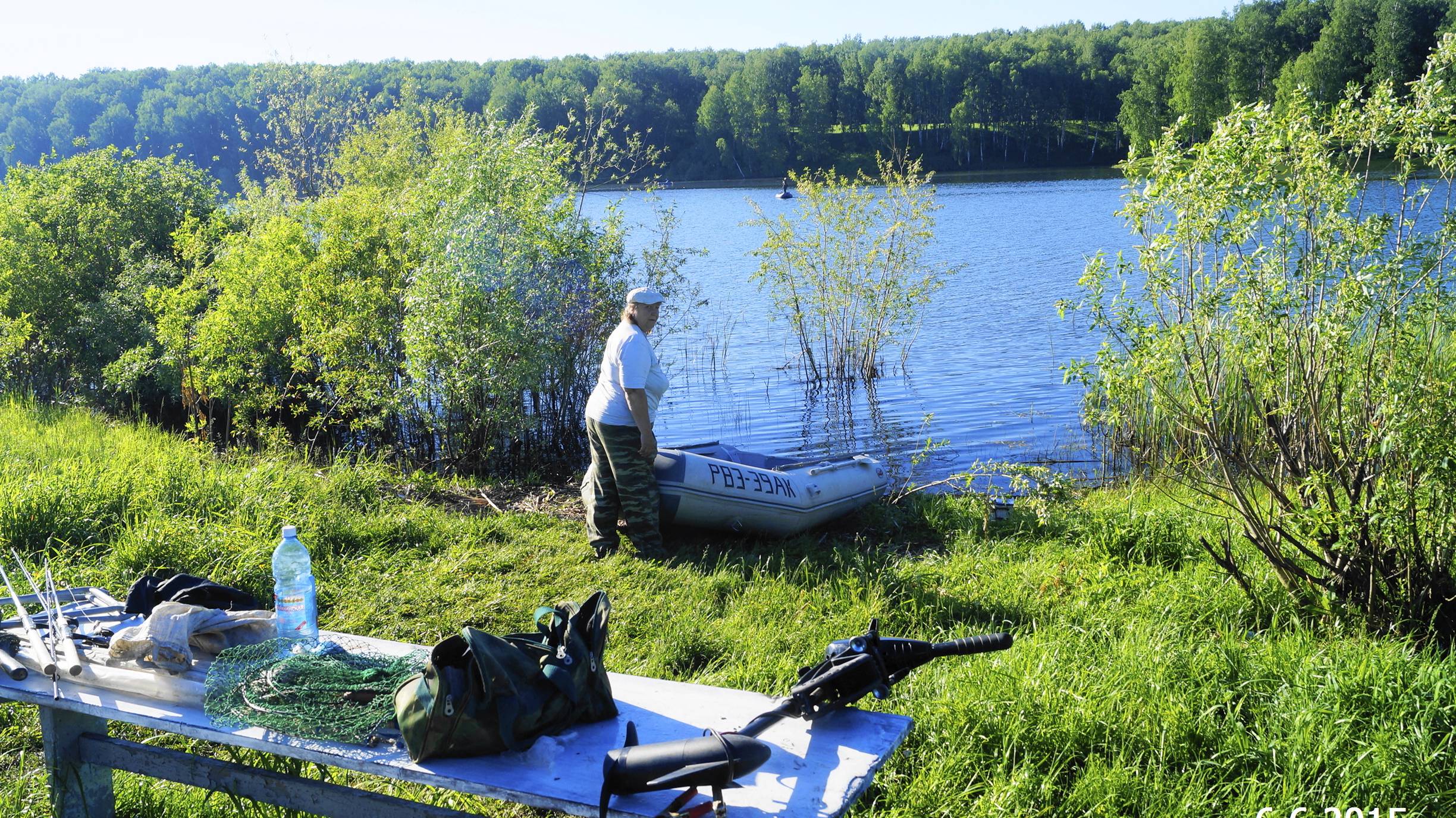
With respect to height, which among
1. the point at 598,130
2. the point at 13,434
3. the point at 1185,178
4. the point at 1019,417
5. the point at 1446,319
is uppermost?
the point at 598,130

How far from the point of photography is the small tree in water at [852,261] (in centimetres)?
1398

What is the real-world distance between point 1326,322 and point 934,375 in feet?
35.3

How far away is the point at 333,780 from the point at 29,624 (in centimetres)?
106

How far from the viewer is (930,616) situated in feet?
16.2

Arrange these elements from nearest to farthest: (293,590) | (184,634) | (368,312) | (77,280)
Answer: (184,634)
(293,590)
(368,312)
(77,280)

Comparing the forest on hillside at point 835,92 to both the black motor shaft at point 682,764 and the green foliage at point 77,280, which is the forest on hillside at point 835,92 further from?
the black motor shaft at point 682,764

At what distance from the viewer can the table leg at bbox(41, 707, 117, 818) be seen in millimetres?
2941

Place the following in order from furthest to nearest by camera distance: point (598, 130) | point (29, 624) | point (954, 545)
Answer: point (598, 130) → point (954, 545) → point (29, 624)

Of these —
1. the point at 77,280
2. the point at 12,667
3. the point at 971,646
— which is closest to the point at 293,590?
the point at 12,667

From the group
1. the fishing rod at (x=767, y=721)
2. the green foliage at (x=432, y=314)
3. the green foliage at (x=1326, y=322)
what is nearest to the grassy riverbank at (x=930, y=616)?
the green foliage at (x=1326, y=322)

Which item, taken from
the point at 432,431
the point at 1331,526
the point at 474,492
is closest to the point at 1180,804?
the point at 1331,526

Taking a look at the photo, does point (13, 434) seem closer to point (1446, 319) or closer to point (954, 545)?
point (954, 545)

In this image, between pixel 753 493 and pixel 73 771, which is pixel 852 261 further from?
pixel 73 771

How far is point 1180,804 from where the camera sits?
3096mm
